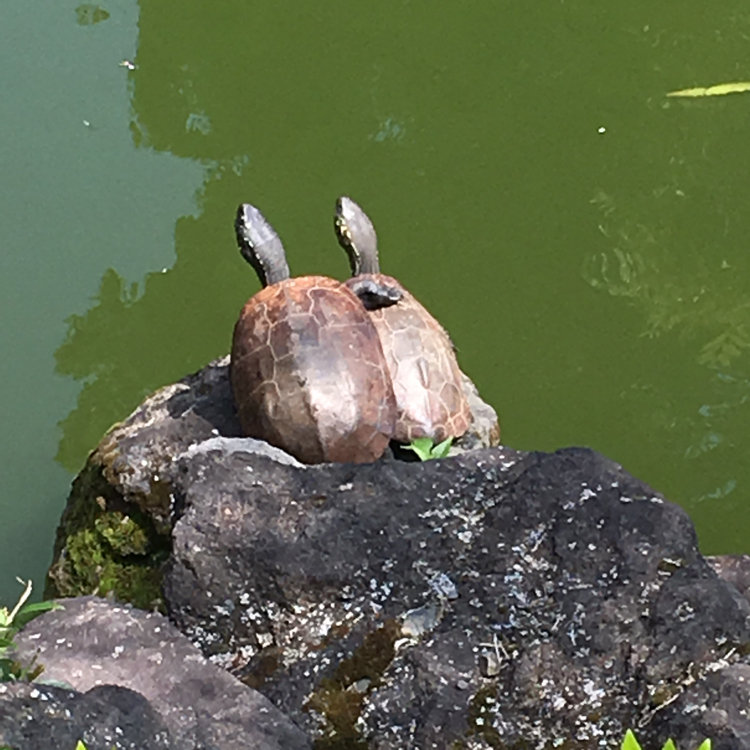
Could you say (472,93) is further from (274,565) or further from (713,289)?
(274,565)

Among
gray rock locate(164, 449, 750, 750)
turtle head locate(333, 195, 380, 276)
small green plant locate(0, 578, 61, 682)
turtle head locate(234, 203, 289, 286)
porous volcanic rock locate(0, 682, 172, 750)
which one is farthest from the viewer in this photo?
turtle head locate(333, 195, 380, 276)

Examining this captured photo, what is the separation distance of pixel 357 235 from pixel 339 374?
91cm

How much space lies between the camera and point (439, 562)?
75.1 inches

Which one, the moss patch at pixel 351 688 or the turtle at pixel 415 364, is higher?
the turtle at pixel 415 364

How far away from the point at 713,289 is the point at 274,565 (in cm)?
252

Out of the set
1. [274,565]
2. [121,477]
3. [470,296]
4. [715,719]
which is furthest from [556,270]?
[715,719]

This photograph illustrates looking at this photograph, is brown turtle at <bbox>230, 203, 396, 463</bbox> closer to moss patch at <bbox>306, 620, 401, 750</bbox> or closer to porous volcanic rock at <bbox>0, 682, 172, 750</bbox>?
moss patch at <bbox>306, 620, 401, 750</bbox>

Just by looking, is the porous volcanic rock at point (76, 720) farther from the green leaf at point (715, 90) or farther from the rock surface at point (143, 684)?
the green leaf at point (715, 90)

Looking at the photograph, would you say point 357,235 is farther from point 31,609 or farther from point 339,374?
point 31,609

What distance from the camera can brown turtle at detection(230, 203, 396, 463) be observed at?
8.19 feet

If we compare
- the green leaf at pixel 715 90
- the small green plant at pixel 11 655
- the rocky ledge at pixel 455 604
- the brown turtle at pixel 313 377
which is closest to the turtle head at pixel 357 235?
the brown turtle at pixel 313 377

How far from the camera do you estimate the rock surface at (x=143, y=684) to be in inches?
54.8

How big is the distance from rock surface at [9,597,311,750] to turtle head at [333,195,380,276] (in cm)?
174

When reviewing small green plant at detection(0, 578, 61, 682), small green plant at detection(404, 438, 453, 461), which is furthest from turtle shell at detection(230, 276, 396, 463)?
small green plant at detection(0, 578, 61, 682)
